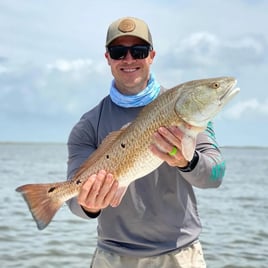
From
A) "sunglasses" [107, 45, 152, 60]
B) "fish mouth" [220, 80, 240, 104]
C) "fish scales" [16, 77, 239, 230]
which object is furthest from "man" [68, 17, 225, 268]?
"fish mouth" [220, 80, 240, 104]

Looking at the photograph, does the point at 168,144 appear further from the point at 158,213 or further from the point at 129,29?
the point at 129,29

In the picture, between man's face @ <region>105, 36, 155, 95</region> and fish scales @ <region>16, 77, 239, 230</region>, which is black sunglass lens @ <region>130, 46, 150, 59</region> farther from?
fish scales @ <region>16, 77, 239, 230</region>

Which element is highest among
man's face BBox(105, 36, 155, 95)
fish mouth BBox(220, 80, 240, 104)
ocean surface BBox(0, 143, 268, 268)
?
man's face BBox(105, 36, 155, 95)

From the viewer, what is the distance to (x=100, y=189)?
363cm

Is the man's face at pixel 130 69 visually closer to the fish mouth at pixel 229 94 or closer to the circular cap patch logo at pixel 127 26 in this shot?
the circular cap patch logo at pixel 127 26

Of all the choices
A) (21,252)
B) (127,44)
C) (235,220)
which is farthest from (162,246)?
(235,220)

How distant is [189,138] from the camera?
11.3ft

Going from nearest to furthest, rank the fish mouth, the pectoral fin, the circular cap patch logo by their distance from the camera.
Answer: the pectoral fin < the fish mouth < the circular cap patch logo

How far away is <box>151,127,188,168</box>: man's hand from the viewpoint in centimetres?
343

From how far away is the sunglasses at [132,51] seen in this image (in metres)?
4.07

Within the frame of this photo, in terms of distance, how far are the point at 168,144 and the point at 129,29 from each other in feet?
3.51

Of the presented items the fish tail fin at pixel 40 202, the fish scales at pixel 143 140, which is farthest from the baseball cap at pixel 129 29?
the fish tail fin at pixel 40 202

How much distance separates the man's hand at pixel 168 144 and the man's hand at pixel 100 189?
37 centimetres

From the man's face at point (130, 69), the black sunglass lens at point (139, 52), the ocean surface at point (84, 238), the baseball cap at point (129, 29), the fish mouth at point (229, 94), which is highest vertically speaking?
the baseball cap at point (129, 29)
